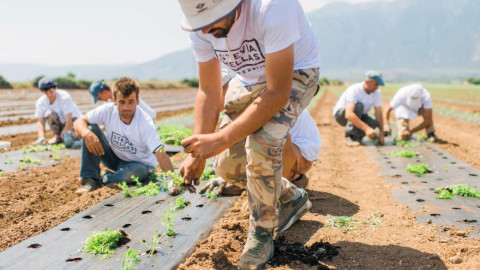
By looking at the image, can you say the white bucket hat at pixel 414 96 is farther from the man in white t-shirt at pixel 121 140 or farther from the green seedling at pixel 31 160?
the green seedling at pixel 31 160

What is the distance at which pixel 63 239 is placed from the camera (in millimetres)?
2842

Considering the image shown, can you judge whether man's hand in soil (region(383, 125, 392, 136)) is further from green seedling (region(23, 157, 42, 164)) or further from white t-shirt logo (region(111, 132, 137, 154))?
green seedling (region(23, 157, 42, 164))

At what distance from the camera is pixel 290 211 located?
304 cm

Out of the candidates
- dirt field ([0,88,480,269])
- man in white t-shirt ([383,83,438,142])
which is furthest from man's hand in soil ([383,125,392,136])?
dirt field ([0,88,480,269])

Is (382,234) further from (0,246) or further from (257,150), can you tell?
(0,246)

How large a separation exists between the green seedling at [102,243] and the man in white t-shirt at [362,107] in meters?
5.33

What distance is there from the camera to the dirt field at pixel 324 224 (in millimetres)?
2607

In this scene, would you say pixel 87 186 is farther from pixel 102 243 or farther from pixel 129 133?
pixel 102 243

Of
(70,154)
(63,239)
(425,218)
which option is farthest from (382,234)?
(70,154)

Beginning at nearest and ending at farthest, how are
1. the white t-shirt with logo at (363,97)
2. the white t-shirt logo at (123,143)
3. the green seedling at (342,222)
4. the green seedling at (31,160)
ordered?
the green seedling at (342,222), the white t-shirt logo at (123,143), the green seedling at (31,160), the white t-shirt with logo at (363,97)

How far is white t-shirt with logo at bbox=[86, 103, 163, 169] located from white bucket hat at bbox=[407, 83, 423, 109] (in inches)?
213

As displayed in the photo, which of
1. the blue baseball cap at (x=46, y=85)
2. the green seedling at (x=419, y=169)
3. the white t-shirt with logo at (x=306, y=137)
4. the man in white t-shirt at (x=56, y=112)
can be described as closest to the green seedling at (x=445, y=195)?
the green seedling at (x=419, y=169)

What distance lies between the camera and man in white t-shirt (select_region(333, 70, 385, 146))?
724 centimetres

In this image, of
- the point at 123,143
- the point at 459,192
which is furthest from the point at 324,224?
the point at 123,143
